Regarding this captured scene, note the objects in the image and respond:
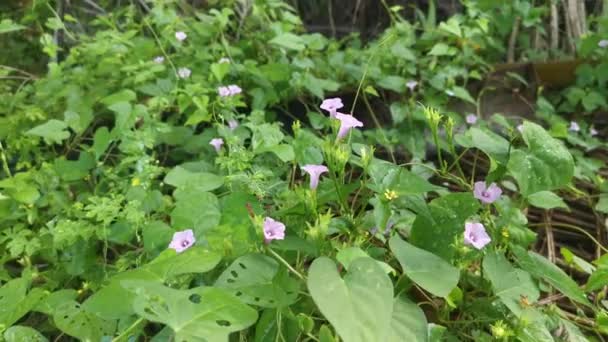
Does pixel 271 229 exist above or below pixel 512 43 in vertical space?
above

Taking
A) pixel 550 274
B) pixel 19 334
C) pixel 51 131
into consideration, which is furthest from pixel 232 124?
pixel 550 274

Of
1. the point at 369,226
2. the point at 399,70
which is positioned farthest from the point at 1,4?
the point at 369,226

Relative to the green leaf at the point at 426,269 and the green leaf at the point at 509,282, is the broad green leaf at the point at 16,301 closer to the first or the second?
the green leaf at the point at 426,269

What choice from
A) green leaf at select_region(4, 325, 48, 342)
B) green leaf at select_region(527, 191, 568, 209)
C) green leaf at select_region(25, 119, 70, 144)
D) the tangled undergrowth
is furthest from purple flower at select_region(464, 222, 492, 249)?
green leaf at select_region(25, 119, 70, 144)

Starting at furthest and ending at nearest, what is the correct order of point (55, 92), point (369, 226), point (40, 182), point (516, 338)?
point (55, 92), point (40, 182), point (369, 226), point (516, 338)

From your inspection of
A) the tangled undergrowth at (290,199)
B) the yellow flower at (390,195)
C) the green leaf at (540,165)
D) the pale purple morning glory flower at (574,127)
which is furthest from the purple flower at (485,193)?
the pale purple morning glory flower at (574,127)

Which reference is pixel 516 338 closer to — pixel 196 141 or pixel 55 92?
pixel 196 141

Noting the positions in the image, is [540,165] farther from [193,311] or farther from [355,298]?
[193,311]
